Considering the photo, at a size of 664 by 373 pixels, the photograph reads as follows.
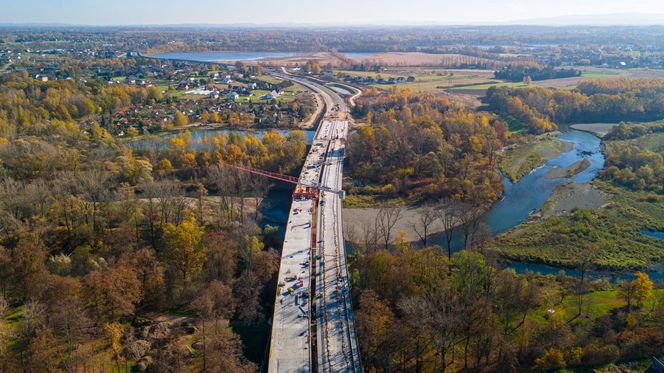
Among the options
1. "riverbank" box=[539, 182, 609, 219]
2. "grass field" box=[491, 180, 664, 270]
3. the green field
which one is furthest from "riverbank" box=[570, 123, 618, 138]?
"grass field" box=[491, 180, 664, 270]

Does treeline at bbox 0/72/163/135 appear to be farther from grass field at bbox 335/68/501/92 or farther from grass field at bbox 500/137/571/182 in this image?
grass field at bbox 500/137/571/182

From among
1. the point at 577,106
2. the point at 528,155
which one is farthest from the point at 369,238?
the point at 577,106

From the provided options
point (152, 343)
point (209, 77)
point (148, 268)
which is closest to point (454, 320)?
point (152, 343)

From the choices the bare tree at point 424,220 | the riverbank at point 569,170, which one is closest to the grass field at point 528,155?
the riverbank at point 569,170

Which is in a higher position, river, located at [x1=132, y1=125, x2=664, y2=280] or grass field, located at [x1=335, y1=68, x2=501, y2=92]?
grass field, located at [x1=335, y1=68, x2=501, y2=92]

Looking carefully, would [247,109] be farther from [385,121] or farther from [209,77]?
[209,77]
